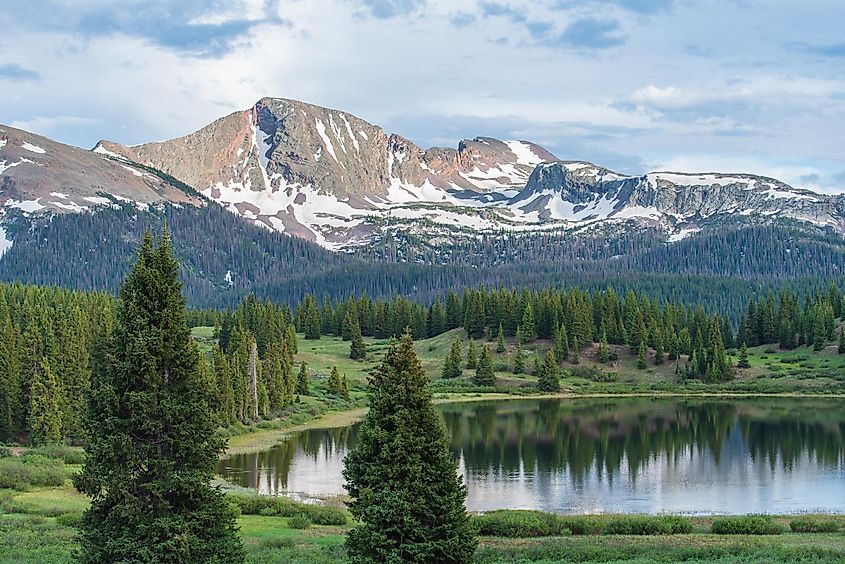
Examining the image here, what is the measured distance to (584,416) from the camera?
4227 inches

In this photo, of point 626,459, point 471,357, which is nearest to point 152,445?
point 626,459

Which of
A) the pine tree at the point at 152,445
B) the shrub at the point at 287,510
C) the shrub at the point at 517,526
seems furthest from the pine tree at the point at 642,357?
the pine tree at the point at 152,445

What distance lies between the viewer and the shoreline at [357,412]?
8619 cm

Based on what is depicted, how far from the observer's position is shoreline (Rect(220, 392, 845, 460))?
283 ft

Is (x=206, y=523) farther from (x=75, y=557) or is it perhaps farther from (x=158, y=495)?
(x=75, y=557)

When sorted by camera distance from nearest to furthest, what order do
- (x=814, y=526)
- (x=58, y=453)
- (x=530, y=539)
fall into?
1. (x=530, y=539)
2. (x=814, y=526)
3. (x=58, y=453)

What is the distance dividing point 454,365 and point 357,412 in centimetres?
3190

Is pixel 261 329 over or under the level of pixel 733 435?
over

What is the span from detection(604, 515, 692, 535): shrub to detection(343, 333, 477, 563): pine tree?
17.7m

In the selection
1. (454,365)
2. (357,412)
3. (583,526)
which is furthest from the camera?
(454,365)

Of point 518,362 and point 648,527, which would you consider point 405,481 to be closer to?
point 648,527

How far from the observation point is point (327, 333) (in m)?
Answer: 186

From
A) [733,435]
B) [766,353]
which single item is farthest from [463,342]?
[733,435]

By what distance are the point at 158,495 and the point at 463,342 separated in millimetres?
135041
